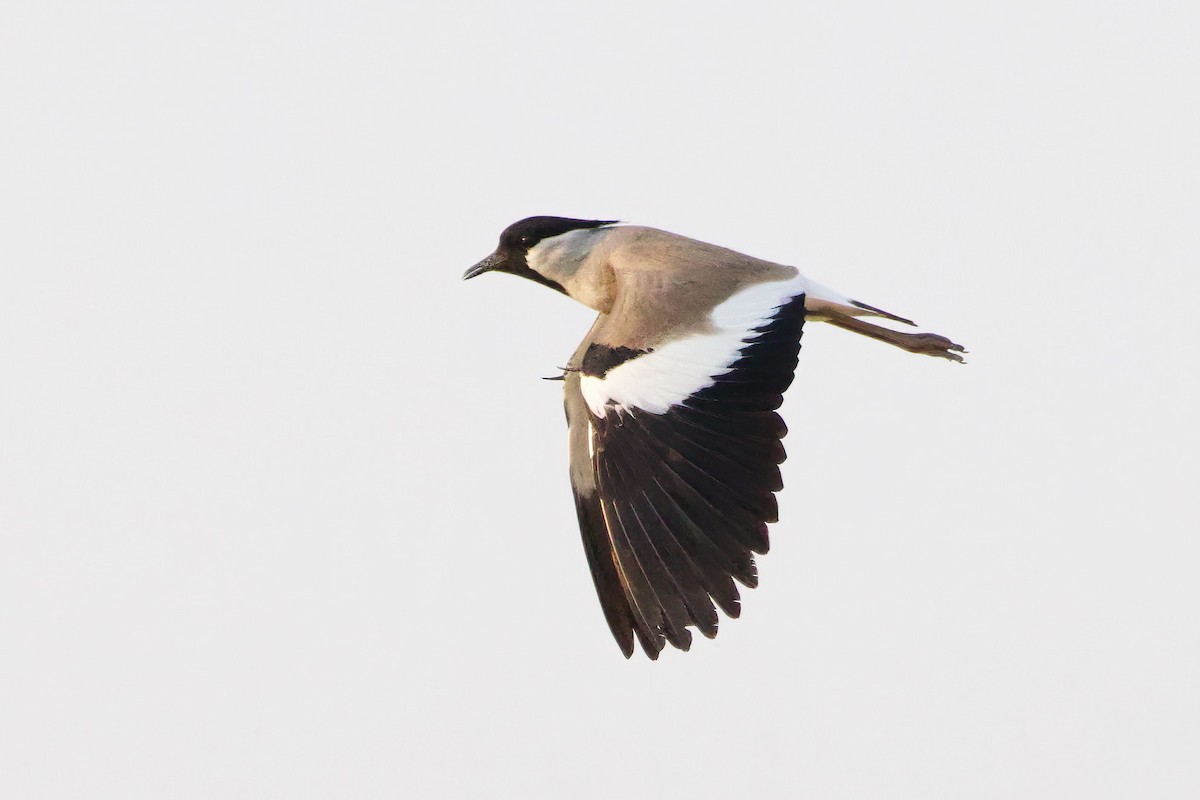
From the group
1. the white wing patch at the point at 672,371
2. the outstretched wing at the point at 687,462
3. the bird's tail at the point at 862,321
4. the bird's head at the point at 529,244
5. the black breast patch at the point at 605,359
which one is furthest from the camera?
the bird's head at the point at 529,244

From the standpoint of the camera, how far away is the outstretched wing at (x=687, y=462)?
7.71m

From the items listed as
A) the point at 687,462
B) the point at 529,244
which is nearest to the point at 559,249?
the point at 529,244

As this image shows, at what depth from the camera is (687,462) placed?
7812 mm

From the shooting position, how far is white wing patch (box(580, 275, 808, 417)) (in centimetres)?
793

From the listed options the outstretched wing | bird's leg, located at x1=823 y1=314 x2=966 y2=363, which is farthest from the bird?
bird's leg, located at x1=823 y1=314 x2=966 y2=363

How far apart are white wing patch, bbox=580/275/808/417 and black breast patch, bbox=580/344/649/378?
2 cm

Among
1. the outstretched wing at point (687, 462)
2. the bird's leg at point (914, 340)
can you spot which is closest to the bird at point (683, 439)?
the outstretched wing at point (687, 462)

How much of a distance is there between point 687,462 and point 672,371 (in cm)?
42

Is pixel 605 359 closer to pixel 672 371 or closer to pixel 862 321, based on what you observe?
pixel 672 371

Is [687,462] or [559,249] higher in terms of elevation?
[559,249]

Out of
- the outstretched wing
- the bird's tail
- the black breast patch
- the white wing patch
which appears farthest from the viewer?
the bird's tail

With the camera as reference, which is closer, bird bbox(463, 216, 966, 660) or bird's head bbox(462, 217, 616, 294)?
bird bbox(463, 216, 966, 660)

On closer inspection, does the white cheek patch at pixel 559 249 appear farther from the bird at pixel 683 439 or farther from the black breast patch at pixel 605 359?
the black breast patch at pixel 605 359

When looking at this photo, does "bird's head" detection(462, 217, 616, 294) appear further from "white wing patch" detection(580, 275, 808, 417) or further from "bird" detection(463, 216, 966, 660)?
"white wing patch" detection(580, 275, 808, 417)
